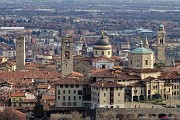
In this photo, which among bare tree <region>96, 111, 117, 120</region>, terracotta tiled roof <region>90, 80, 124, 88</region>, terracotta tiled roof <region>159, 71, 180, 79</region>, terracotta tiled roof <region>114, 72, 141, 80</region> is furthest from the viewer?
terracotta tiled roof <region>159, 71, 180, 79</region>

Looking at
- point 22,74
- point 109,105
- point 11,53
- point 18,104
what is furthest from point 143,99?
point 11,53

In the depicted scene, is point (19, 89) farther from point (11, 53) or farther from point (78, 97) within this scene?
point (11, 53)

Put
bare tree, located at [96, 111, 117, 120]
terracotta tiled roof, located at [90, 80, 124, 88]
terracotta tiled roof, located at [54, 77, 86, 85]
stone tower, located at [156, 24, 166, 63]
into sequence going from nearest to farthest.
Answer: bare tree, located at [96, 111, 117, 120] < terracotta tiled roof, located at [90, 80, 124, 88] < terracotta tiled roof, located at [54, 77, 86, 85] < stone tower, located at [156, 24, 166, 63]

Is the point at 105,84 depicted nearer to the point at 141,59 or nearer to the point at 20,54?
the point at 141,59

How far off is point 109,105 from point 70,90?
10.3 feet

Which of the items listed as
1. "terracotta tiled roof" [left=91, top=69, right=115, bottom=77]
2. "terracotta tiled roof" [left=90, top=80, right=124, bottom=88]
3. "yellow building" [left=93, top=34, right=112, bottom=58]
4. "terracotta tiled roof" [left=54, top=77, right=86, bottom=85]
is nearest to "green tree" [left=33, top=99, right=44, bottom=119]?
"terracotta tiled roof" [left=54, top=77, right=86, bottom=85]

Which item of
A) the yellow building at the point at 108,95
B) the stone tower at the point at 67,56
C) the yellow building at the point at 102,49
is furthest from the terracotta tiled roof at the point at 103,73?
the yellow building at the point at 102,49

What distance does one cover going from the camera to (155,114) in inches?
2387

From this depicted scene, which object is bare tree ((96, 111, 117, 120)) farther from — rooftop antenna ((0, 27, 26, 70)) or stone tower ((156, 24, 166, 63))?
stone tower ((156, 24, 166, 63))

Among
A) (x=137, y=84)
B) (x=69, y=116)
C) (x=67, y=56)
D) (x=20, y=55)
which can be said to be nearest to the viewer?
(x=69, y=116)

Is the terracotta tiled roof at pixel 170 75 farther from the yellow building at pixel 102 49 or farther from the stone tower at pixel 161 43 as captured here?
the stone tower at pixel 161 43

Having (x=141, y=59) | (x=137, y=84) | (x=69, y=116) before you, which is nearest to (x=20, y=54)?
(x=141, y=59)

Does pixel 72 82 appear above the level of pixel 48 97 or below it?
above

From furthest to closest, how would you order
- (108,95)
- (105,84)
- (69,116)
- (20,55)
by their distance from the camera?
(20,55), (105,84), (108,95), (69,116)
